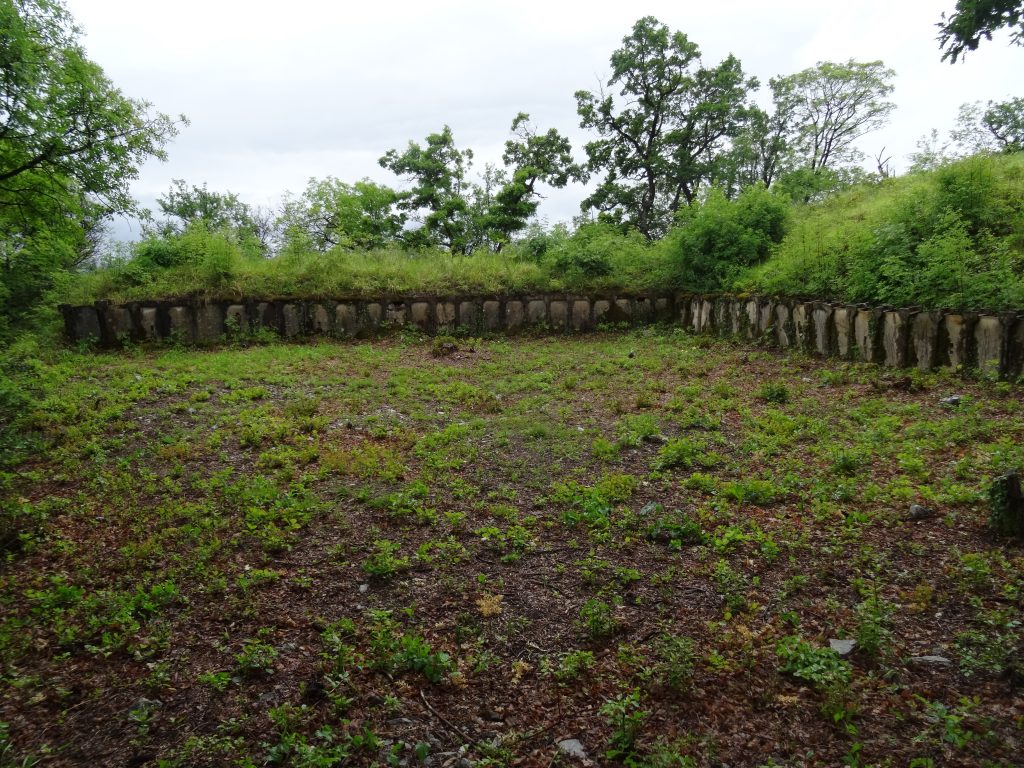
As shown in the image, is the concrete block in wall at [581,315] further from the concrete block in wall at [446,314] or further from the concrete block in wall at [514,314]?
the concrete block in wall at [446,314]

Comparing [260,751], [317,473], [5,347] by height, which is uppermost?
[5,347]

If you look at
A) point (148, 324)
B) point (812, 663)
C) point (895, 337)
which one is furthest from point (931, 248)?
point (148, 324)

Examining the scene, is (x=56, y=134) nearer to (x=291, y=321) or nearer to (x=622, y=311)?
(x=291, y=321)

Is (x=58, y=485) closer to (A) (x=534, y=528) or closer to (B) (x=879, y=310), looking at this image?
(A) (x=534, y=528)

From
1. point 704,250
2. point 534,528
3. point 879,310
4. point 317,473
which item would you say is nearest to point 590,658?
point 534,528

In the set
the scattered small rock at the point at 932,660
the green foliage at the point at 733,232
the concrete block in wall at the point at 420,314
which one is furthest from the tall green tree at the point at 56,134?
the green foliage at the point at 733,232

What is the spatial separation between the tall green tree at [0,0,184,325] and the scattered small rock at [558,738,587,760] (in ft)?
25.1

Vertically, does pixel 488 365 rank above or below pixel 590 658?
above

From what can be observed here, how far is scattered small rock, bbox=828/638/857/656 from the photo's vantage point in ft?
9.79

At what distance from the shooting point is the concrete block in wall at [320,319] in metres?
12.7

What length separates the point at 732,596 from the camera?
137 inches

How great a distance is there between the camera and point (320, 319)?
12.7 metres

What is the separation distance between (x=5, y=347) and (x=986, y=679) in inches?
513

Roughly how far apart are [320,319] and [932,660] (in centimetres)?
1212
